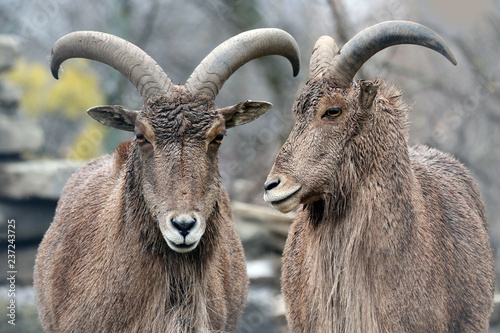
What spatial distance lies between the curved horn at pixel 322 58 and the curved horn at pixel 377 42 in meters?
0.18

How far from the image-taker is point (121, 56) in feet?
19.6

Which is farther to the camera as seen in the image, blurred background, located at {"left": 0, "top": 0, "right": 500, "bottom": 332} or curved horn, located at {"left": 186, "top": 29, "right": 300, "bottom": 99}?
blurred background, located at {"left": 0, "top": 0, "right": 500, "bottom": 332}

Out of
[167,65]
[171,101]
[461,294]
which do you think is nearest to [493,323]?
[461,294]

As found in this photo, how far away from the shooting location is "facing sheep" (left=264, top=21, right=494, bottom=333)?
5570 millimetres

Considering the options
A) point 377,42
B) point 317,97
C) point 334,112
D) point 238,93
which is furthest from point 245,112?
point 238,93

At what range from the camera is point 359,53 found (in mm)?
5719

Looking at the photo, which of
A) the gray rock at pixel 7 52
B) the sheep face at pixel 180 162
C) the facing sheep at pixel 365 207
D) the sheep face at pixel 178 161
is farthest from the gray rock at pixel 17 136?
the facing sheep at pixel 365 207

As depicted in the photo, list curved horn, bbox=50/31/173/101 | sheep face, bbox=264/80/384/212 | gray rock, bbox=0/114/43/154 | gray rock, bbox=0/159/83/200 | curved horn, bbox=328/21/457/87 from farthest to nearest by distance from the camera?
gray rock, bbox=0/114/43/154 → gray rock, bbox=0/159/83/200 → curved horn, bbox=50/31/173/101 → curved horn, bbox=328/21/457/87 → sheep face, bbox=264/80/384/212

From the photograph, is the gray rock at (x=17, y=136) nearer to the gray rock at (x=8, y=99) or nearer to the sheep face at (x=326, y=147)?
the gray rock at (x=8, y=99)

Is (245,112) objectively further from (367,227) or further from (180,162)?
(367,227)

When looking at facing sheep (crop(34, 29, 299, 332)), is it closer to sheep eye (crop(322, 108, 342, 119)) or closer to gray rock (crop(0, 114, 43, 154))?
sheep eye (crop(322, 108, 342, 119))

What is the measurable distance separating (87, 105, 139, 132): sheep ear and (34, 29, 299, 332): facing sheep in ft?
0.03

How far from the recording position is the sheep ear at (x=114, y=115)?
231 inches

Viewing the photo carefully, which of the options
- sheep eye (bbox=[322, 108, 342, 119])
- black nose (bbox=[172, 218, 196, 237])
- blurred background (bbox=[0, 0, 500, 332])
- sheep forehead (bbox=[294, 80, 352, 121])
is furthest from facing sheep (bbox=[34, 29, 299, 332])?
blurred background (bbox=[0, 0, 500, 332])
